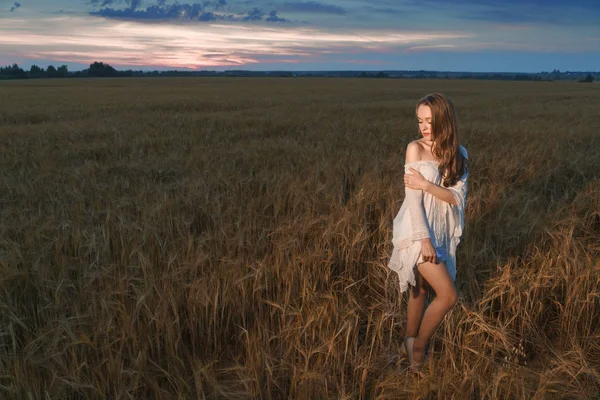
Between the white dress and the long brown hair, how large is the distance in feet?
0.14

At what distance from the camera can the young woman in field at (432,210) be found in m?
2.30

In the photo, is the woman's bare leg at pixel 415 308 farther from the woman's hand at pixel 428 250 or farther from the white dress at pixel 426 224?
the woman's hand at pixel 428 250

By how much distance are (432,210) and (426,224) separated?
A: 0.12m

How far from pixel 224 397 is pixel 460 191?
1.50 m

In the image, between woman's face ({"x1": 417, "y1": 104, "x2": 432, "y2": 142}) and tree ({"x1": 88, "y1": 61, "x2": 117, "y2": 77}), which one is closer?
woman's face ({"x1": 417, "y1": 104, "x2": 432, "y2": 142})

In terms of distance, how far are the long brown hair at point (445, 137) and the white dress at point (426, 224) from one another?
0.04 meters

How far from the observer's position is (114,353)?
235 centimetres

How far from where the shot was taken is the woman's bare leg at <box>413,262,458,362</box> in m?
2.34

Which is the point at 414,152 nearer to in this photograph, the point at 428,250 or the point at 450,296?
the point at 428,250

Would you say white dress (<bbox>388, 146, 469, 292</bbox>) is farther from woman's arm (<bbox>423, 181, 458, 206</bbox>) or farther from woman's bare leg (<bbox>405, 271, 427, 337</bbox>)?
woman's bare leg (<bbox>405, 271, 427, 337</bbox>)

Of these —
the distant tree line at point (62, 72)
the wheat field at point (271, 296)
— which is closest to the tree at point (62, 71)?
the distant tree line at point (62, 72)

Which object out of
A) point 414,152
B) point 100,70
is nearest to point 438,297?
point 414,152

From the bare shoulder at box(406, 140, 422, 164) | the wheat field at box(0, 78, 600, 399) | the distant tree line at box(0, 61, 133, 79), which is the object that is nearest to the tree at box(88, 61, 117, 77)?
the distant tree line at box(0, 61, 133, 79)

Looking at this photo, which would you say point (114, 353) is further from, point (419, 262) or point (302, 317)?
point (419, 262)
